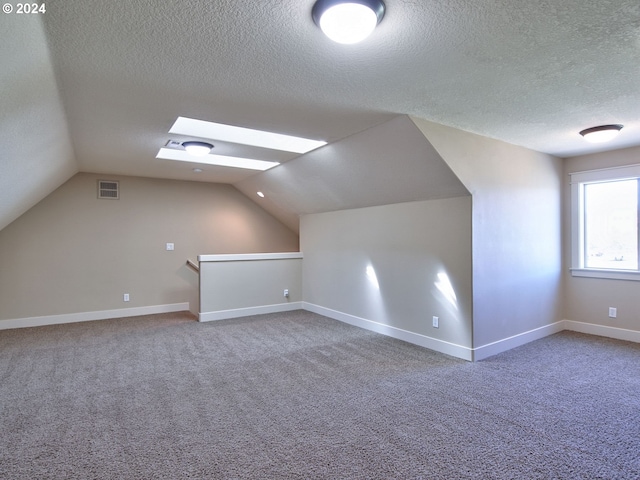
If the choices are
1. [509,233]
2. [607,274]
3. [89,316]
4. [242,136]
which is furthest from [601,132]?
[89,316]

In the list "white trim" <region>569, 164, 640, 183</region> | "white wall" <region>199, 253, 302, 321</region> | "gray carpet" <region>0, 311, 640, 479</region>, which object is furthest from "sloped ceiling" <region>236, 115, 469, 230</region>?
"white trim" <region>569, 164, 640, 183</region>

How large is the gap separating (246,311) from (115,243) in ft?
8.07

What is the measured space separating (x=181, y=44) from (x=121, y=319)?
4.98 metres

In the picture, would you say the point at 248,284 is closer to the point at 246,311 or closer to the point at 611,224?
the point at 246,311

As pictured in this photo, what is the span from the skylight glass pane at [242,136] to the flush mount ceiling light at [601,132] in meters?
2.70

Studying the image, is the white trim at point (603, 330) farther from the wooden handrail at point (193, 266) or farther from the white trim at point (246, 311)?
the wooden handrail at point (193, 266)

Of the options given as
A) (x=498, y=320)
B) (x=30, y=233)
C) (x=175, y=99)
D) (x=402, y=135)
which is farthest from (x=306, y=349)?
(x=30, y=233)

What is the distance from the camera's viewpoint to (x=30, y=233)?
208 inches

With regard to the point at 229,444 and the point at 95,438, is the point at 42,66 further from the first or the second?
the point at 229,444

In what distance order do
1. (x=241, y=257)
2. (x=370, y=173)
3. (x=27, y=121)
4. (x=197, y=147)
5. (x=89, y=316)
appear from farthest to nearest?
(x=241, y=257)
(x=89, y=316)
(x=370, y=173)
(x=197, y=147)
(x=27, y=121)

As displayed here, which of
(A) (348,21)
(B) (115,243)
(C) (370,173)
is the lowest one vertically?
(B) (115,243)

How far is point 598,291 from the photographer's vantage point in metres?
4.61

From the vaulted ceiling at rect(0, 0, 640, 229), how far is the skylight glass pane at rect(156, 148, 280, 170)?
2.43 ft

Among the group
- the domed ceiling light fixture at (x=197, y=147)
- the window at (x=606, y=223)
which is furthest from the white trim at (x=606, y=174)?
the domed ceiling light fixture at (x=197, y=147)
